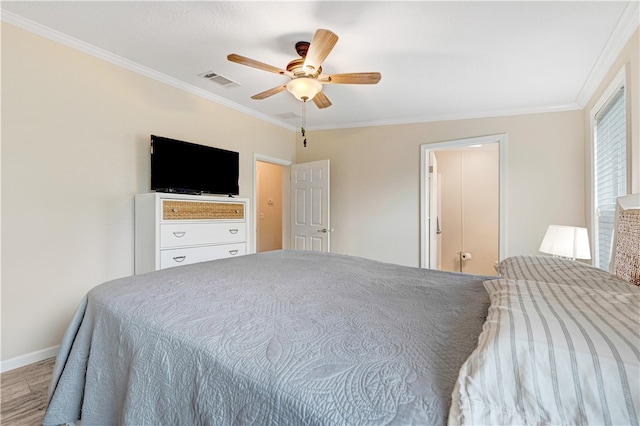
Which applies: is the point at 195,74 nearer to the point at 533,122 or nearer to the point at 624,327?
the point at 624,327

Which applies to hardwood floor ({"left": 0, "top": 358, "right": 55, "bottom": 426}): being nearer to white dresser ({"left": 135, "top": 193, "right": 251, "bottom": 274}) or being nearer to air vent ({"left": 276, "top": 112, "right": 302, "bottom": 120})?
white dresser ({"left": 135, "top": 193, "right": 251, "bottom": 274})

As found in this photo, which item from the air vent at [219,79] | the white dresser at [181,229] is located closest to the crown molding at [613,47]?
the air vent at [219,79]

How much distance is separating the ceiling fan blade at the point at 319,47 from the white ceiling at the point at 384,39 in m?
0.24

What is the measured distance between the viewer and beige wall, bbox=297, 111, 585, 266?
11.0 feet

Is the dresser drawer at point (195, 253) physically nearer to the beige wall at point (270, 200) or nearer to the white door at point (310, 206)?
the white door at point (310, 206)

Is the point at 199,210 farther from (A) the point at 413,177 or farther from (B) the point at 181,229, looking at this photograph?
(A) the point at 413,177

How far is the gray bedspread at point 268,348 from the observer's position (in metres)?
0.62

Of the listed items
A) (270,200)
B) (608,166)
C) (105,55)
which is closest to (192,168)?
(105,55)

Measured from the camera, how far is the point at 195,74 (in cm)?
289

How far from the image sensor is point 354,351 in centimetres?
74

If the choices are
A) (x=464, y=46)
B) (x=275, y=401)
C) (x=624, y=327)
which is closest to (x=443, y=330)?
(x=624, y=327)

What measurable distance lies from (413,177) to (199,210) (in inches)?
109

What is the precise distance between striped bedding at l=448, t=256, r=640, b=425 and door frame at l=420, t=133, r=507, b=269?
330 cm

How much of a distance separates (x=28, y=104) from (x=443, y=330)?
10.1ft
